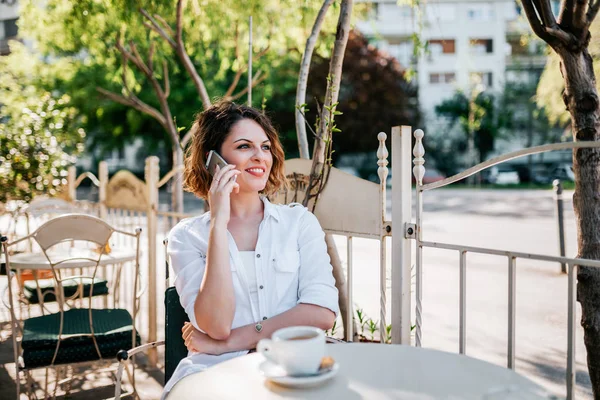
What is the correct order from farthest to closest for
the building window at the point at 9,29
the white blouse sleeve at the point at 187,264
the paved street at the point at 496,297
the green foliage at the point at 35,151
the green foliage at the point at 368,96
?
the building window at the point at 9,29
the green foliage at the point at 368,96
the green foliage at the point at 35,151
the paved street at the point at 496,297
the white blouse sleeve at the point at 187,264

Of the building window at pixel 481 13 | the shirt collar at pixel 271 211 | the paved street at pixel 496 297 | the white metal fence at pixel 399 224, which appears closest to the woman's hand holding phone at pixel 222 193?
the shirt collar at pixel 271 211

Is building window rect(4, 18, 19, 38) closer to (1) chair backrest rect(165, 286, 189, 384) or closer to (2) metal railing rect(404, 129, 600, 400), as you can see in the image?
(1) chair backrest rect(165, 286, 189, 384)

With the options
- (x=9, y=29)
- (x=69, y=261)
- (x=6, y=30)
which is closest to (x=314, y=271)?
(x=69, y=261)

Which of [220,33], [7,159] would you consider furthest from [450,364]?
[220,33]

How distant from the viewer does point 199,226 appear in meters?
2.20

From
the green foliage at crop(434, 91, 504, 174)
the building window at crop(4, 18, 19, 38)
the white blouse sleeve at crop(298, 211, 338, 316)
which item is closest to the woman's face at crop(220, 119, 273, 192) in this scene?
the white blouse sleeve at crop(298, 211, 338, 316)

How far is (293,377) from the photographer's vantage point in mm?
1289

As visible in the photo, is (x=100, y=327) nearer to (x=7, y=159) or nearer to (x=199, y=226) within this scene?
(x=199, y=226)

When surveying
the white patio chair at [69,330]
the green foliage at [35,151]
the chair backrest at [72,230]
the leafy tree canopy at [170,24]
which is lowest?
the white patio chair at [69,330]

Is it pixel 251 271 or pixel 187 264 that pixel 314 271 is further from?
pixel 187 264

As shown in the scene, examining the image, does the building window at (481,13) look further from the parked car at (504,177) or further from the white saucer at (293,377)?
the white saucer at (293,377)

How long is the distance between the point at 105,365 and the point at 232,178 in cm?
302

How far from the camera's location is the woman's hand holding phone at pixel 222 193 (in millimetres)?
2008

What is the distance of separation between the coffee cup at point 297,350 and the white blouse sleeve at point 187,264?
72 cm
